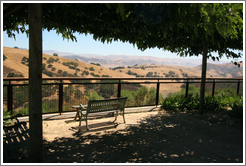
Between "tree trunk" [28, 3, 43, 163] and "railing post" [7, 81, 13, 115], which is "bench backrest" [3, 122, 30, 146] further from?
"railing post" [7, 81, 13, 115]

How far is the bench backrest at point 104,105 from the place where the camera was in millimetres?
4614

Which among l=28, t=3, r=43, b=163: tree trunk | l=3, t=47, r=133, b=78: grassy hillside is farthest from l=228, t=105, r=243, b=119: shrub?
l=3, t=47, r=133, b=78: grassy hillside

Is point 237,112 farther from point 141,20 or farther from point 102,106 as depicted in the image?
point 141,20

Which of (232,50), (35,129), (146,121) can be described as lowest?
(146,121)

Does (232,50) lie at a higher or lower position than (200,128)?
higher

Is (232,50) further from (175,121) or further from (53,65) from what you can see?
(53,65)

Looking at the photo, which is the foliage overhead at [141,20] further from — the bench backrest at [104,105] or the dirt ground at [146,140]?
the dirt ground at [146,140]

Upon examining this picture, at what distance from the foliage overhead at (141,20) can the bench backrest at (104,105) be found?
1.63 m

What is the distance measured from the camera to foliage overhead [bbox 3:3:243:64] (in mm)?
2697

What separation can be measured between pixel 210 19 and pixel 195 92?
262 inches

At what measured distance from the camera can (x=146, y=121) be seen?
5.61 meters

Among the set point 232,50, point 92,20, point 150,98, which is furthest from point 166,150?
point 232,50

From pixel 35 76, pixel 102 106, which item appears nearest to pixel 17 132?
pixel 35 76

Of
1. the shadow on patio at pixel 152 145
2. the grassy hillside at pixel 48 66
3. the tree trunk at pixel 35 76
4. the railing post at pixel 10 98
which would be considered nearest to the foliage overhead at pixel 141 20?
the tree trunk at pixel 35 76
